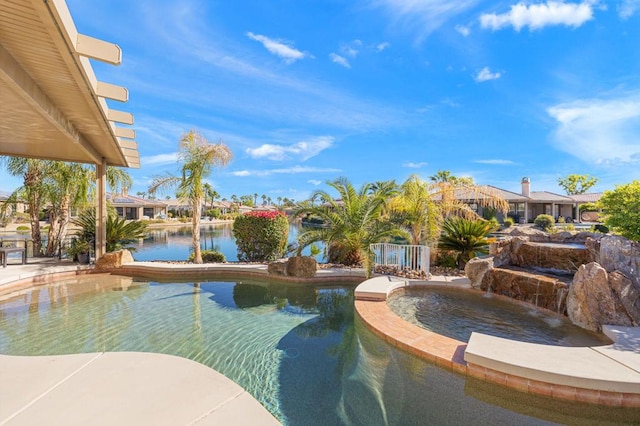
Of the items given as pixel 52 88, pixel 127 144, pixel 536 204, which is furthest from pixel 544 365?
pixel 536 204

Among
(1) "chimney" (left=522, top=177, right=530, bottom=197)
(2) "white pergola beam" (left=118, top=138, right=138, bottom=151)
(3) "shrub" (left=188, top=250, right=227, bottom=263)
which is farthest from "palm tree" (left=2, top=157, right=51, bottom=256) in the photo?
(1) "chimney" (left=522, top=177, right=530, bottom=197)

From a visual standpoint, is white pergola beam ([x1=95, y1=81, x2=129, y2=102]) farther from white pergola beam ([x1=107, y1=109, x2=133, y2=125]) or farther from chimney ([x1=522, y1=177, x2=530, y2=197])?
chimney ([x1=522, y1=177, x2=530, y2=197])

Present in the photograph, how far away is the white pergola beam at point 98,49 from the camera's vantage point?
4.08 meters

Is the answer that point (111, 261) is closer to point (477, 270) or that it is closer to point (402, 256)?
point (402, 256)

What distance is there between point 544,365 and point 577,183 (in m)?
62.6

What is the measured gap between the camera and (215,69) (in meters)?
13.5

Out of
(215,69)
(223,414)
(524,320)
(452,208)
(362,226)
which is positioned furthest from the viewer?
(215,69)

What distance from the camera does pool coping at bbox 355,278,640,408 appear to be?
3.03m

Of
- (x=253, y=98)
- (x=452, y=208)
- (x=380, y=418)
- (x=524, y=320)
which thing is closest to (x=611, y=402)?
(x=380, y=418)

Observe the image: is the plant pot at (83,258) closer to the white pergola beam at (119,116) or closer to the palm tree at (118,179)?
the palm tree at (118,179)

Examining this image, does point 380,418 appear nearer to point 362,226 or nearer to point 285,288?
point 285,288

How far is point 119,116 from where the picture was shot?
6.94 m

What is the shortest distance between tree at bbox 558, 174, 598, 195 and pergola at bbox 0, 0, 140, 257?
207 ft

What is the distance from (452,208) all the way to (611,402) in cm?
865
